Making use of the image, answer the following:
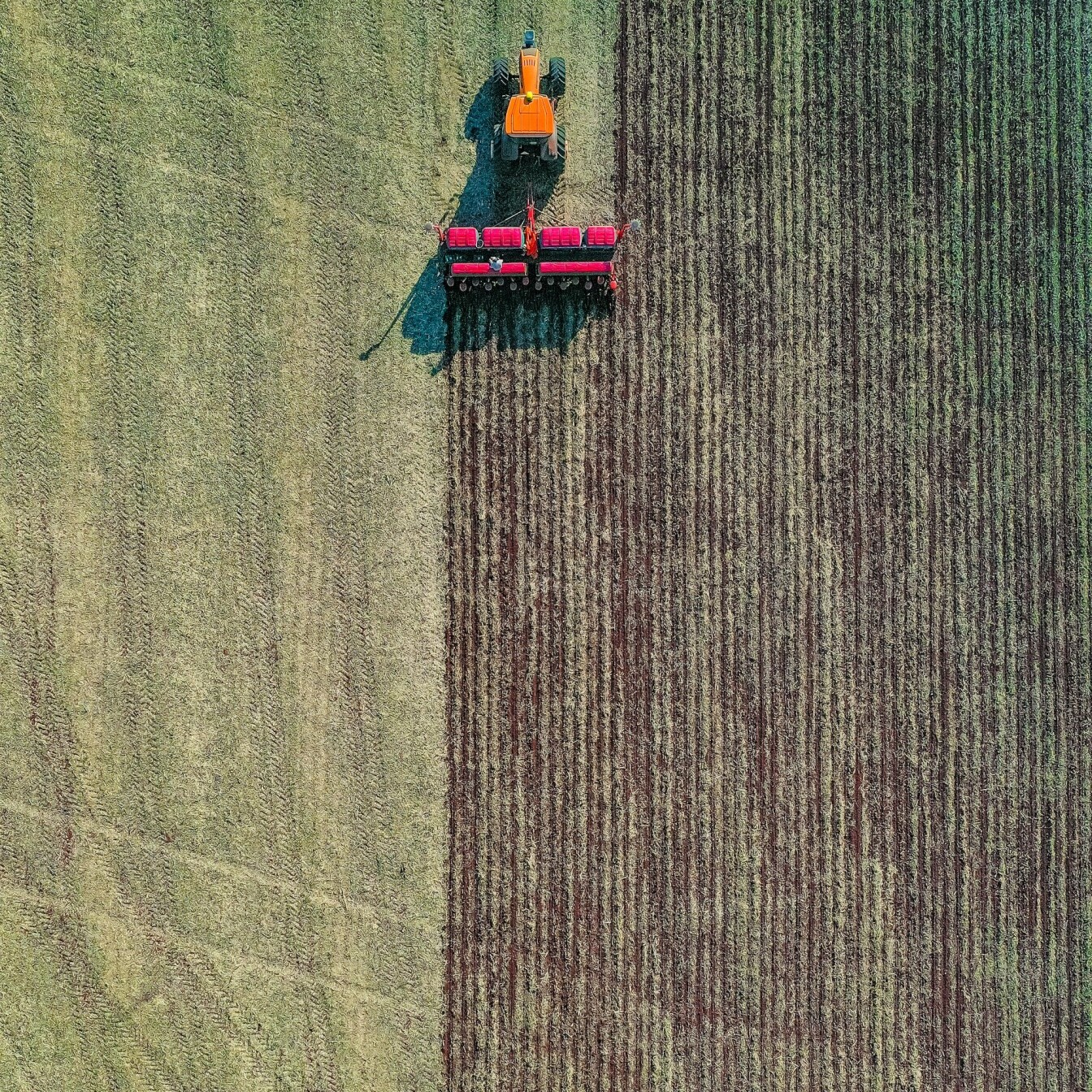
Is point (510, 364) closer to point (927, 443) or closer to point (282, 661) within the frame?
point (282, 661)

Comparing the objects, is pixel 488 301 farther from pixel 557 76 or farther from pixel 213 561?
pixel 213 561

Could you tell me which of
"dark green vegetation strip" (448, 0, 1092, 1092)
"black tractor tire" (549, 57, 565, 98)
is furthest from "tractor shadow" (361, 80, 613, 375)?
"black tractor tire" (549, 57, 565, 98)

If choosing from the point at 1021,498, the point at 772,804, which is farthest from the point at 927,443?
the point at 772,804

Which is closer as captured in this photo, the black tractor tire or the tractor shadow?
the black tractor tire

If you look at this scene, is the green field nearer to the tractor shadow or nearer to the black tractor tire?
the tractor shadow

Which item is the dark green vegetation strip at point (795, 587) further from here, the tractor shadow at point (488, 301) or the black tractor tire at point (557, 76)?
the black tractor tire at point (557, 76)

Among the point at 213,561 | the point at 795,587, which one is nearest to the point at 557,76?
the point at 795,587
